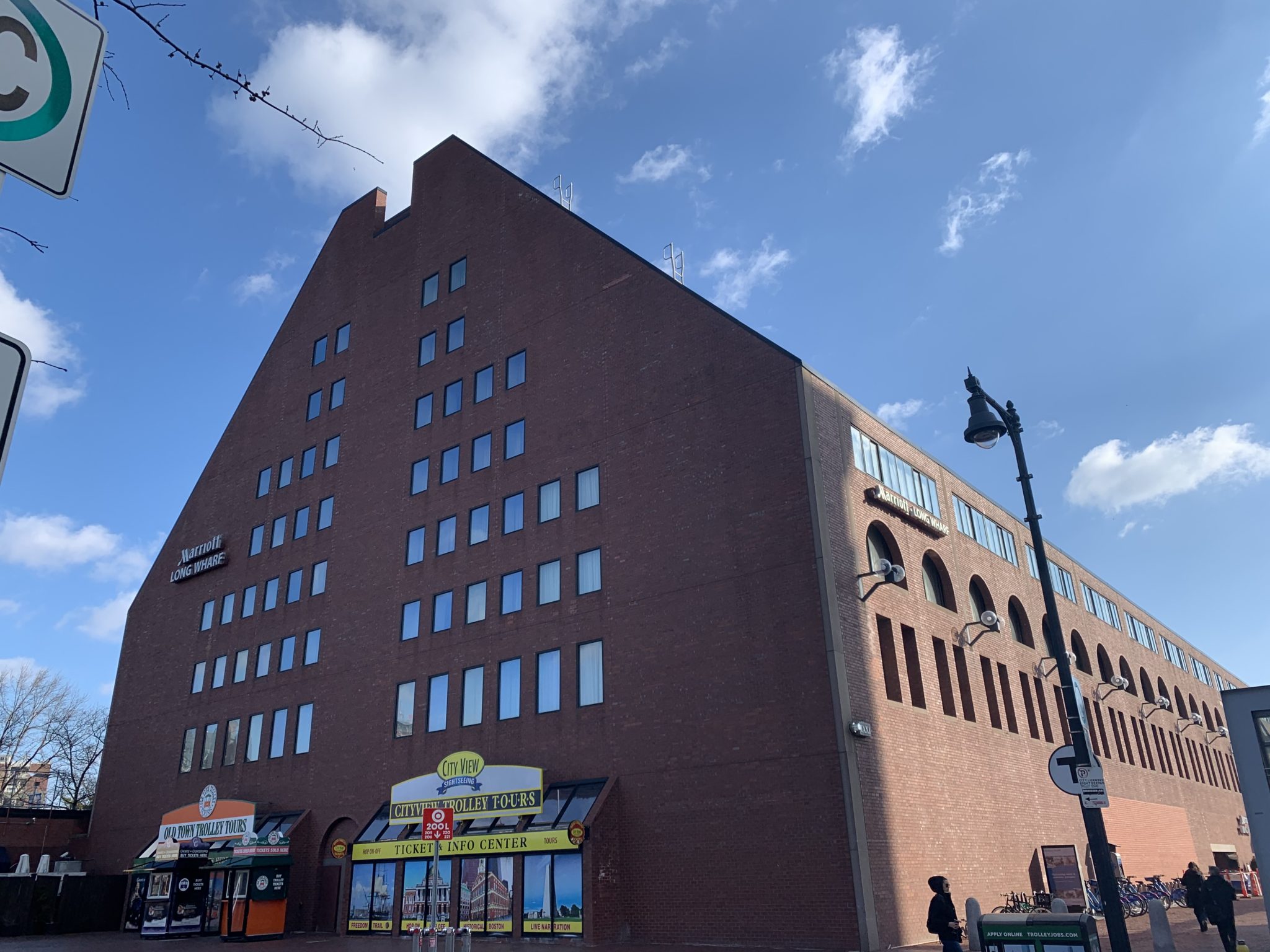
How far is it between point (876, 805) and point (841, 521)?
760 cm

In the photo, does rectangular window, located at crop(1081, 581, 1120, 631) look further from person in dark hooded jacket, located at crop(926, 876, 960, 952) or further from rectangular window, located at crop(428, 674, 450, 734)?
person in dark hooded jacket, located at crop(926, 876, 960, 952)

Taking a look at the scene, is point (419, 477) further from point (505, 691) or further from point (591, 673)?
point (591, 673)

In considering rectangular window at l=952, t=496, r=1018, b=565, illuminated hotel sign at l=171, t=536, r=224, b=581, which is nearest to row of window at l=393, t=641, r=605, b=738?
rectangular window at l=952, t=496, r=1018, b=565

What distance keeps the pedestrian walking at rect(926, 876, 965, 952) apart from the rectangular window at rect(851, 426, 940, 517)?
1458 cm

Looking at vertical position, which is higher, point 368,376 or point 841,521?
point 368,376

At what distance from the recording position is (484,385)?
3712cm

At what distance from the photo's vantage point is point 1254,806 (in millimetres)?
20734

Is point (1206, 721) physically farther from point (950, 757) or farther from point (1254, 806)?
point (1254, 806)

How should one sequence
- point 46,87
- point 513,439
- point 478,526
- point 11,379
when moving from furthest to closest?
point 513,439, point 478,526, point 46,87, point 11,379

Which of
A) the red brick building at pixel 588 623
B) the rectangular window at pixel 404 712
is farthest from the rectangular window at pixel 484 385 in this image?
the rectangular window at pixel 404 712

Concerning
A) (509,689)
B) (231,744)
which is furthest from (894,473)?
(231,744)

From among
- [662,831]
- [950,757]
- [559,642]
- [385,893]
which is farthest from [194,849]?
[950,757]

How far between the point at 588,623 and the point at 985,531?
17193mm

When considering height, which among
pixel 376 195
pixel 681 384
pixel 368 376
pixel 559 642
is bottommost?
pixel 559 642
